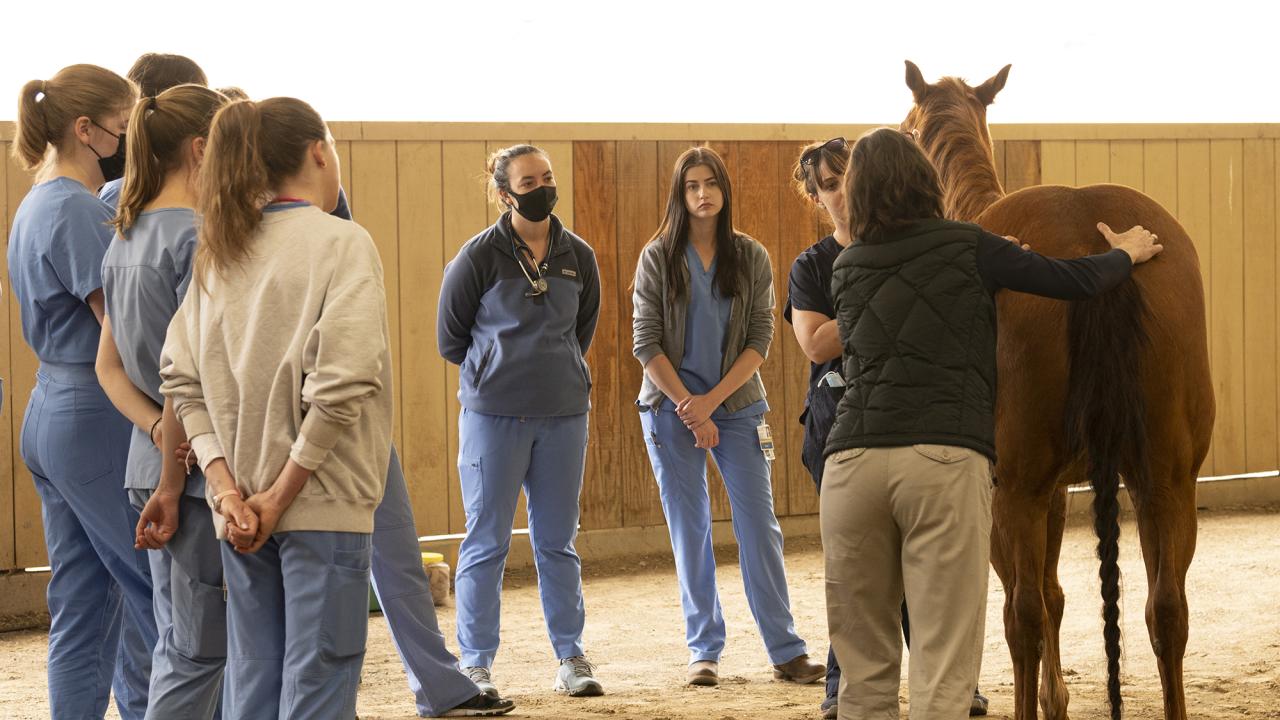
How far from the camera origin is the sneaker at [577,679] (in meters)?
4.00

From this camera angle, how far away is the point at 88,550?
110 inches

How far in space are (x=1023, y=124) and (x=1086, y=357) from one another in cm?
449

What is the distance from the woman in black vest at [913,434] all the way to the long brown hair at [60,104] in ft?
5.24

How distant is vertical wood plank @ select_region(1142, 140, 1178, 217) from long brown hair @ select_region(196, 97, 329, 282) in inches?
249

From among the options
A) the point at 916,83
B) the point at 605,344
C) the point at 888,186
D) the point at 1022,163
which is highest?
the point at 1022,163

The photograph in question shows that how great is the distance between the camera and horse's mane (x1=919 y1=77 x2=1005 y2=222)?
3.82 meters

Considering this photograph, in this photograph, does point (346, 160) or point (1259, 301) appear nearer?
point (346, 160)

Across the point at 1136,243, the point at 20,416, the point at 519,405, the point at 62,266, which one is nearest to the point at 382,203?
the point at 20,416

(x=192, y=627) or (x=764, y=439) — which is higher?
(x=764, y=439)

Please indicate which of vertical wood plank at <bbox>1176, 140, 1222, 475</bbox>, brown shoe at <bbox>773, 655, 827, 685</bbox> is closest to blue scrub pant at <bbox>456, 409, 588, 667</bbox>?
brown shoe at <bbox>773, 655, 827, 685</bbox>

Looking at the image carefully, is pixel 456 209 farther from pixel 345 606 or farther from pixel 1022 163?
pixel 345 606

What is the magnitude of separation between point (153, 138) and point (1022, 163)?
5738 mm

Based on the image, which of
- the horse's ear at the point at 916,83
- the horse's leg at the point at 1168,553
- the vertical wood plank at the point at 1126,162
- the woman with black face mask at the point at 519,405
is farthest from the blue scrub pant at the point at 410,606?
the vertical wood plank at the point at 1126,162

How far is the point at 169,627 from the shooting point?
230 centimetres
